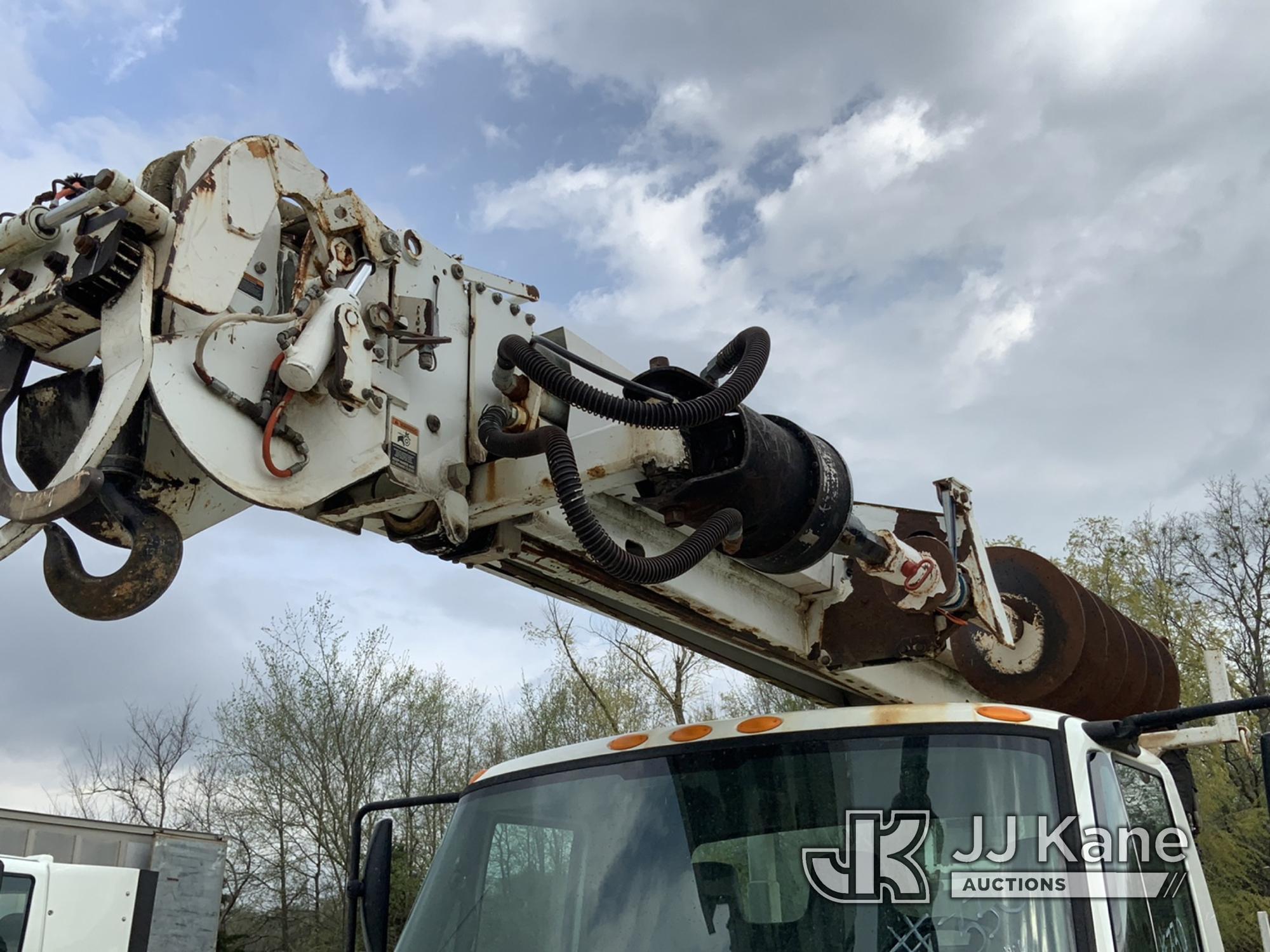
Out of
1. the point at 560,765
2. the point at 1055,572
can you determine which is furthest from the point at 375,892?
the point at 1055,572

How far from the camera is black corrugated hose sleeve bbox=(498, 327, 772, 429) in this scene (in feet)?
9.45

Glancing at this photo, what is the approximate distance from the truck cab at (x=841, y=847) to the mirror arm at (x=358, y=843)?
0.35 metres

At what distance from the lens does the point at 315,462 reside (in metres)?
2.90

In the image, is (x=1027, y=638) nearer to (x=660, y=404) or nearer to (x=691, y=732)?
(x=691, y=732)

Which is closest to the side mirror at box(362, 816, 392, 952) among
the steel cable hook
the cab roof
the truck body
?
the cab roof

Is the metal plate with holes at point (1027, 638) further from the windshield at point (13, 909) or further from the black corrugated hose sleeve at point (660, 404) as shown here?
the windshield at point (13, 909)

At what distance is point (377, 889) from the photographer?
11.8ft

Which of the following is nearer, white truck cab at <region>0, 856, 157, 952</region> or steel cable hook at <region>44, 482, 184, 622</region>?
steel cable hook at <region>44, 482, 184, 622</region>

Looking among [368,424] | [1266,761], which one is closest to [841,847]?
[1266,761]

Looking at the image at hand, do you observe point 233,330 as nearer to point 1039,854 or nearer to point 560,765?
point 560,765

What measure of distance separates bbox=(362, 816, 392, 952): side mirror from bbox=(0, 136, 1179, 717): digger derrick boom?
898 mm

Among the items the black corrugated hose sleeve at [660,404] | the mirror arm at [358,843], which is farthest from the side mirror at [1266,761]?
the mirror arm at [358,843]

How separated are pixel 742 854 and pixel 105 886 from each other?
7.54 meters

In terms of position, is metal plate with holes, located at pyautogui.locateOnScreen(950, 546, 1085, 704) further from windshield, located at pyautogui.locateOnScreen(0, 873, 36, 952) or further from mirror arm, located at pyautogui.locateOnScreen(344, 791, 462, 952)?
windshield, located at pyautogui.locateOnScreen(0, 873, 36, 952)
